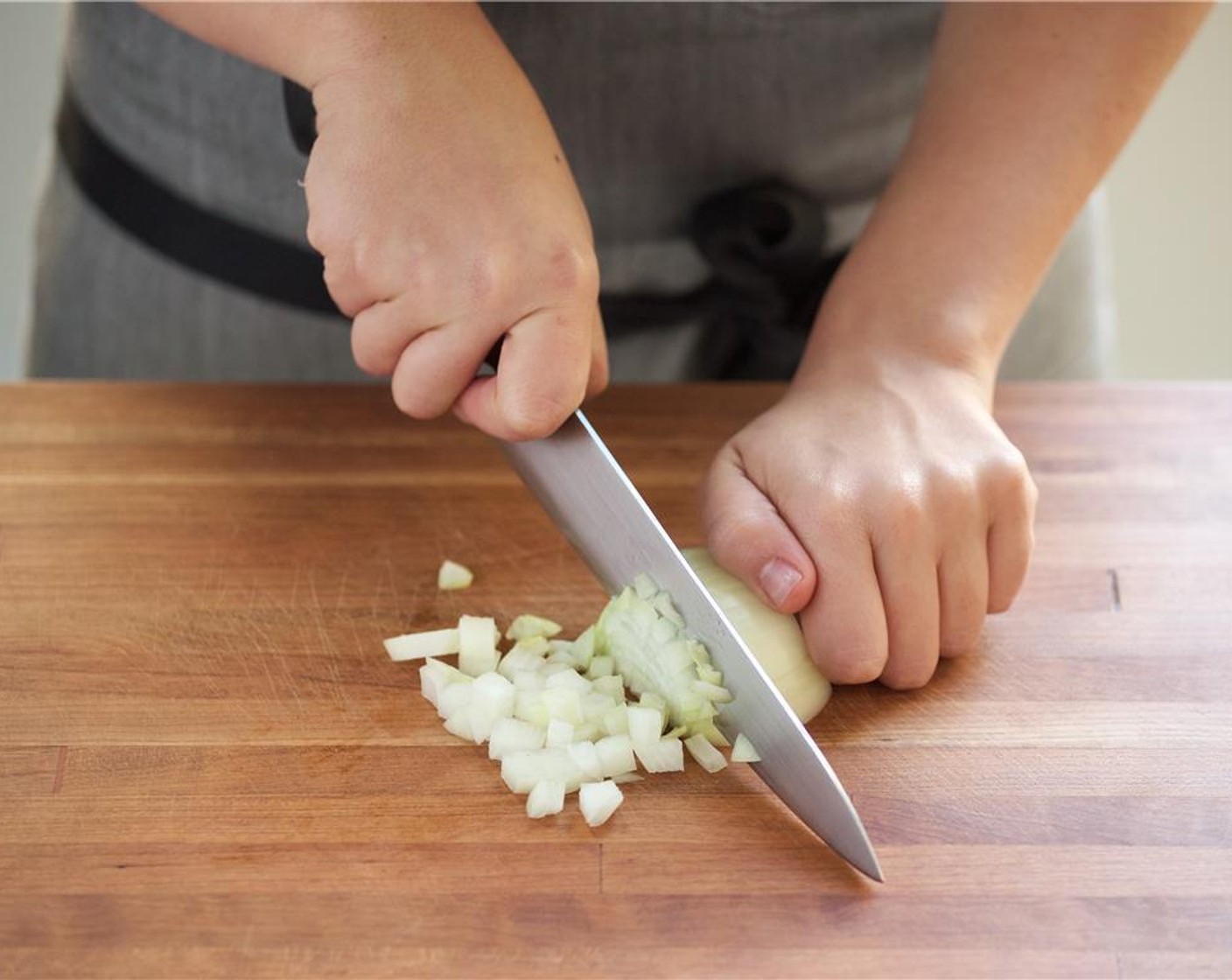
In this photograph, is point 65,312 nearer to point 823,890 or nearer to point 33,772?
point 33,772

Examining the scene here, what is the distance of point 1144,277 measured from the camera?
271 cm

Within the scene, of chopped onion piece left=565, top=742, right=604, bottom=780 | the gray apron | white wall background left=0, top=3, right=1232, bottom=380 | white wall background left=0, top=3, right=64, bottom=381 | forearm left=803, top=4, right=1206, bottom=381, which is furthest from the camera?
white wall background left=0, top=3, right=1232, bottom=380

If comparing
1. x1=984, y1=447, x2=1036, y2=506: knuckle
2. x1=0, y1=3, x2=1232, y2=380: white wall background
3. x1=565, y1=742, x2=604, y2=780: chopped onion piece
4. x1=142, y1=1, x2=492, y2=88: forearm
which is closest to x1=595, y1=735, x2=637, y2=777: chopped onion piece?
x1=565, y1=742, x2=604, y2=780: chopped onion piece

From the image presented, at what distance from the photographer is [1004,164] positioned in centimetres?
123

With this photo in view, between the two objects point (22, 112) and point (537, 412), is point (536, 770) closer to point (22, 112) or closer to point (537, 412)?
point (537, 412)

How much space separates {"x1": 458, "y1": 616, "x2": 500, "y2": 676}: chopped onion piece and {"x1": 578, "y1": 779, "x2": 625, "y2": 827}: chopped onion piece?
15 centimetres

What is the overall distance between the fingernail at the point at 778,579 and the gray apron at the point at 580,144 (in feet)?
1.69

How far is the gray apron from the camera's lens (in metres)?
1.35

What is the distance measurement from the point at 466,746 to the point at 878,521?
33 centimetres

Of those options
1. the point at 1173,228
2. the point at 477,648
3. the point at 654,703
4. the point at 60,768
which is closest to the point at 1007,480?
the point at 654,703

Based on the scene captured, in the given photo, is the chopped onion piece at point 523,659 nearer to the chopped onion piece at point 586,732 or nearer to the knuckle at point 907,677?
the chopped onion piece at point 586,732

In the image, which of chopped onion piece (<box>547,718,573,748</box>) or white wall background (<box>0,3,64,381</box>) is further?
white wall background (<box>0,3,64,381</box>)

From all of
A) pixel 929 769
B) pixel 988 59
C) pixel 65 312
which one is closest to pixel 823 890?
pixel 929 769

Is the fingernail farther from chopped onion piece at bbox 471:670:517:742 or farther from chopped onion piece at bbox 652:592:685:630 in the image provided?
chopped onion piece at bbox 471:670:517:742
